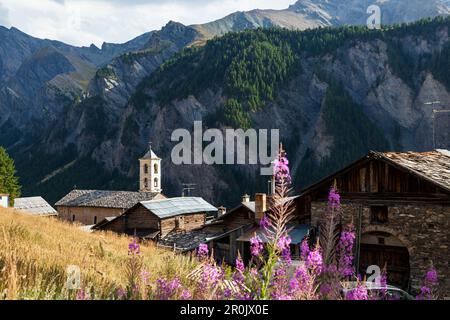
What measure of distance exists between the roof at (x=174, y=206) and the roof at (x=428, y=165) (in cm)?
2636

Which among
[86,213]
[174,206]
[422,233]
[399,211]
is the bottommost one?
[422,233]

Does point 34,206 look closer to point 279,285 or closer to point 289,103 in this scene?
point 279,285

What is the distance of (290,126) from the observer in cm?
11919

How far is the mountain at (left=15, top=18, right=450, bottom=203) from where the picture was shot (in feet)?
364

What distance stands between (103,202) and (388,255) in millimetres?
46445

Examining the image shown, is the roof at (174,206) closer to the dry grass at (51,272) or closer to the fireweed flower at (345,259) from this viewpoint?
the dry grass at (51,272)

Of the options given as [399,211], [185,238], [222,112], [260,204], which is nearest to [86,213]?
[185,238]

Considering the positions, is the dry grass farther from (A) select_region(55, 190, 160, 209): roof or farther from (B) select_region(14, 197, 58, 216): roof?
(B) select_region(14, 197, 58, 216): roof

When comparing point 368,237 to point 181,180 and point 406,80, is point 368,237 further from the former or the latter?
point 406,80

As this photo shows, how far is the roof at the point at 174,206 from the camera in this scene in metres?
43.5

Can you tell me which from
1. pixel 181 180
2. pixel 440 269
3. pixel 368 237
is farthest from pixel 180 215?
pixel 181 180

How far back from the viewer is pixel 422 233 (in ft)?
60.4

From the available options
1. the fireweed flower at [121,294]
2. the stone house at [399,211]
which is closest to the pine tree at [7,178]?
the stone house at [399,211]

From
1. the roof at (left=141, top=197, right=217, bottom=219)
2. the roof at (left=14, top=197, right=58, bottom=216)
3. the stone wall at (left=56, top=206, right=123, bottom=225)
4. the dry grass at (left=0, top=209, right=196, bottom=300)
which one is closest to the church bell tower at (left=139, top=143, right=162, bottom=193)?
the stone wall at (left=56, top=206, right=123, bottom=225)
